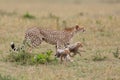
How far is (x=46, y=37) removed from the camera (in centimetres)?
1035

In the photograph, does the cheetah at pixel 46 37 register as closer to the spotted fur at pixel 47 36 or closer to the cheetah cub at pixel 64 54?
the spotted fur at pixel 47 36

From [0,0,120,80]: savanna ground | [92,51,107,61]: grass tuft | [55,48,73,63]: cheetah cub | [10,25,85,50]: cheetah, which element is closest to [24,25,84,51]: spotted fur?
[10,25,85,50]: cheetah

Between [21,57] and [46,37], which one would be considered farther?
[46,37]

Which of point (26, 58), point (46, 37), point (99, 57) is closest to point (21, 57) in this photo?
point (26, 58)

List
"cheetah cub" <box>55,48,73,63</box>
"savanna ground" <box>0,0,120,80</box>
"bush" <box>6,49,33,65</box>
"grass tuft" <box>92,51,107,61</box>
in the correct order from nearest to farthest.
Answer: "savanna ground" <box>0,0,120,80</box> → "cheetah cub" <box>55,48,73,63</box> → "bush" <box>6,49,33,65</box> → "grass tuft" <box>92,51,107,61</box>

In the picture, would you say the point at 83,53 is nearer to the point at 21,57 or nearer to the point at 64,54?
the point at 64,54

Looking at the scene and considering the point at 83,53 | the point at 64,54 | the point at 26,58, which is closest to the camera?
the point at 64,54

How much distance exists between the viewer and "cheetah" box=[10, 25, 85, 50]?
10.2 metres

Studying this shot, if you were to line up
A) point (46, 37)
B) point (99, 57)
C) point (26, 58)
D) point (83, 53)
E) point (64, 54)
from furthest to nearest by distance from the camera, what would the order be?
1. point (83, 53)
2. point (46, 37)
3. point (99, 57)
4. point (26, 58)
5. point (64, 54)

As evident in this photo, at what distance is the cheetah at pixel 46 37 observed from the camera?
10.2 metres

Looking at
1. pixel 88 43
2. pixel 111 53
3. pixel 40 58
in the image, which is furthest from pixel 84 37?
pixel 40 58

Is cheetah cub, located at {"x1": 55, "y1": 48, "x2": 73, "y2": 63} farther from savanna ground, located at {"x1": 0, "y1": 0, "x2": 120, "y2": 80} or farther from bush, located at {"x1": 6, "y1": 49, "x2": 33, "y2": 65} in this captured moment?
bush, located at {"x1": 6, "y1": 49, "x2": 33, "y2": 65}

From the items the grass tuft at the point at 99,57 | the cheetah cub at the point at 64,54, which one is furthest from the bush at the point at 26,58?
the grass tuft at the point at 99,57

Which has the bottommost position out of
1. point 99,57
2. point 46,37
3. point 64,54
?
point 99,57
